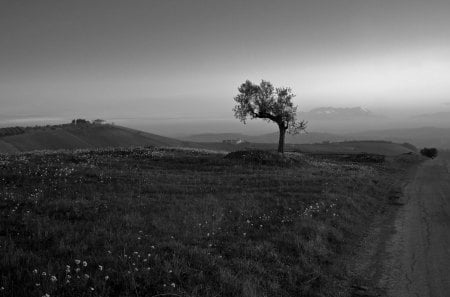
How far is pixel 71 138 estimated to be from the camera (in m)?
114

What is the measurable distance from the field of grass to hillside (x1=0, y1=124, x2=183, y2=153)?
8204 cm

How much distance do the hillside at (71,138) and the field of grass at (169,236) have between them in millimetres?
82045

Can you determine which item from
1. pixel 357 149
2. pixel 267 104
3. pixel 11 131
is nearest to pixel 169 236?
pixel 267 104

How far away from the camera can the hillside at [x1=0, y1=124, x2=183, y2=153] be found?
99688 mm

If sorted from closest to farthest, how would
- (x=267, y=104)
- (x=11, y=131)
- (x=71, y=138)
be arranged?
(x=267, y=104) → (x=71, y=138) → (x=11, y=131)

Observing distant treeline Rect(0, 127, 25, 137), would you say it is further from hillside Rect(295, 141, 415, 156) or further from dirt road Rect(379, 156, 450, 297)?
dirt road Rect(379, 156, 450, 297)

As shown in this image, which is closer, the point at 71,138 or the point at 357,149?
the point at 71,138

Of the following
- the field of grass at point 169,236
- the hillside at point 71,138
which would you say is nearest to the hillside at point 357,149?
the hillside at point 71,138

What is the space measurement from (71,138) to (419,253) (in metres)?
113

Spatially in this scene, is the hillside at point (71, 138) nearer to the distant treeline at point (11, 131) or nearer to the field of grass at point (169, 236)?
the distant treeline at point (11, 131)

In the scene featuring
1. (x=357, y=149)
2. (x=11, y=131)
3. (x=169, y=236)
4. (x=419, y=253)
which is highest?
(x=11, y=131)

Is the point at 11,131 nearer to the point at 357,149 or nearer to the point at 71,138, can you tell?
the point at 71,138

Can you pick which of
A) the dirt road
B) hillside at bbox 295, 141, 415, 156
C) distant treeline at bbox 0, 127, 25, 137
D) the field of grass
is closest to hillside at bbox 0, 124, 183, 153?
distant treeline at bbox 0, 127, 25, 137

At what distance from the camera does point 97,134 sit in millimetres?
125312
